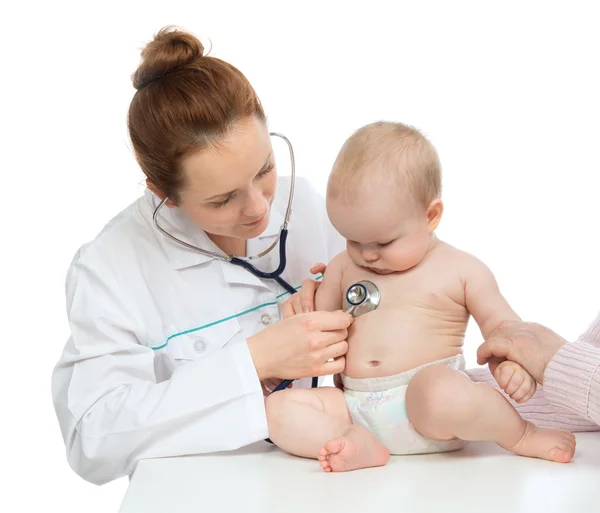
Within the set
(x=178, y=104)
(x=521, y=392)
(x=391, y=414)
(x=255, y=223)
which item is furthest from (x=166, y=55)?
(x=521, y=392)

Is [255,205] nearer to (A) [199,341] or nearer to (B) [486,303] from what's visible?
(A) [199,341]

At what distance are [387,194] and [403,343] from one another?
0.94 ft

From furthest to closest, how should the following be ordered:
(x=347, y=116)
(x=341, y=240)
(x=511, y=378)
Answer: (x=347, y=116), (x=341, y=240), (x=511, y=378)

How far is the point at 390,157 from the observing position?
5.14ft

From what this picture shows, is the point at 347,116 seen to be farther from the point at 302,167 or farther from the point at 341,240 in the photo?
the point at 341,240

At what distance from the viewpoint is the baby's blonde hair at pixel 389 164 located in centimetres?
156

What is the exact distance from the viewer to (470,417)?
58.1 inches

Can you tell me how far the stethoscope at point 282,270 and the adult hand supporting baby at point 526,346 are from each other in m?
0.24

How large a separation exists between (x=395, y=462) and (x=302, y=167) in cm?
150

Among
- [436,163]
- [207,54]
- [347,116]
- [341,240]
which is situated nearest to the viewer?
[436,163]

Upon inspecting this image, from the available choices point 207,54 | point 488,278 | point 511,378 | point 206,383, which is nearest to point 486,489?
point 511,378

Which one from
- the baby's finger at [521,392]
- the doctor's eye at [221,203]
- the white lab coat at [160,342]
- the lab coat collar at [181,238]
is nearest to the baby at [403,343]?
the baby's finger at [521,392]

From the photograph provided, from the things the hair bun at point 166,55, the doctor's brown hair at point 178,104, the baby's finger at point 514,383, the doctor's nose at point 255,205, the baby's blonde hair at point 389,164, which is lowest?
the baby's finger at point 514,383

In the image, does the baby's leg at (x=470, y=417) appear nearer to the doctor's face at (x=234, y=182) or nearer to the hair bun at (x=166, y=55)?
the doctor's face at (x=234, y=182)
